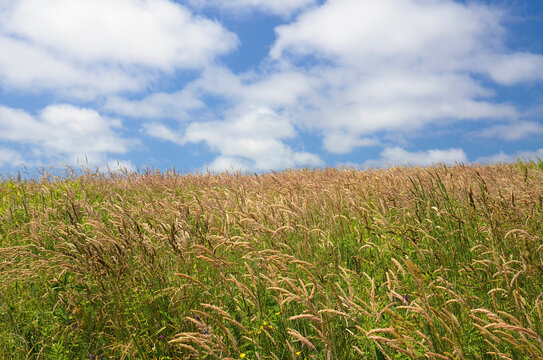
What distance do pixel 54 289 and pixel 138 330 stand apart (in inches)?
56.6

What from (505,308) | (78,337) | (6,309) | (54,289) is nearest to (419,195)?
(505,308)

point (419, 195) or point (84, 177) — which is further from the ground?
point (84, 177)

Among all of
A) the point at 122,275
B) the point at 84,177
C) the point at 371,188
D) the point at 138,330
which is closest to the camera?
the point at 138,330

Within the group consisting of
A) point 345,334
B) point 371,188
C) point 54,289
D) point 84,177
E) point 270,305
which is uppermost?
point 84,177

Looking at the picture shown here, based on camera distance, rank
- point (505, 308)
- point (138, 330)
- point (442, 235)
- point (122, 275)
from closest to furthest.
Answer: point (505, 308), point (138, 330), point (122, 275), point (442, 235)

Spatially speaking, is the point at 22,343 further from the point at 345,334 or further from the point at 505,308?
the point at 505,308

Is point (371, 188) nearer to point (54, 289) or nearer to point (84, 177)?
point (54, 289)

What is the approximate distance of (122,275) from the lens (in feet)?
11.3

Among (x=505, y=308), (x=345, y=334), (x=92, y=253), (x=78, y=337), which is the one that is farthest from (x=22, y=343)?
(x=505, y=308)

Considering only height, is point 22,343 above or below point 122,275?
below

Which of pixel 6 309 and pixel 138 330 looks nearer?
pixel 138 330

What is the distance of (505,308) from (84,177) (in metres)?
10.5

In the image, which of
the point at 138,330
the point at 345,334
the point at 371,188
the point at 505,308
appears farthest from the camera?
the point at 371,188

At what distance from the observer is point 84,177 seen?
1041cm
